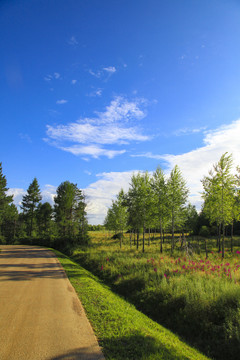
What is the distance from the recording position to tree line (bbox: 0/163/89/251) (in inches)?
1416

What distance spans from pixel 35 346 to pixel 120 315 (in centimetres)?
299

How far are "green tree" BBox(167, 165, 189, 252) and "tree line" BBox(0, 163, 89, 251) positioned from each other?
1668 cm

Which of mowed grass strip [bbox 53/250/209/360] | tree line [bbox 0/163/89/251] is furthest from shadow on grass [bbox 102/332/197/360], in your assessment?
tree line [bbox 0/163/89/251]

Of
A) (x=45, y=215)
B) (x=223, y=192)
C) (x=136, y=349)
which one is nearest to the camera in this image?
(x=136, y=349)

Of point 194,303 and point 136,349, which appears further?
point 194,303

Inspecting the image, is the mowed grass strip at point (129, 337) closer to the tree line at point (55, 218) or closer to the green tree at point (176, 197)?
the green tree at point (176, 197)

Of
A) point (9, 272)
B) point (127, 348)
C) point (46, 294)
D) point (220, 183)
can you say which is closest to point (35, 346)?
point (127, 348)

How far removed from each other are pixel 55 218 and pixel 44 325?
41.4m

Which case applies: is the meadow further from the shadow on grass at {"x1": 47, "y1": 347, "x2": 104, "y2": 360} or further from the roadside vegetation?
the shadow on grass at {"x1": 47, "y1": 347, "x2": 104, "y2": 360}

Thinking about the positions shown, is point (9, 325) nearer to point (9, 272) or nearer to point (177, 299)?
point (177, 299)

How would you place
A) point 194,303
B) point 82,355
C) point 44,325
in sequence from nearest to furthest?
point 82,355 → point 44,325 → point 194,303

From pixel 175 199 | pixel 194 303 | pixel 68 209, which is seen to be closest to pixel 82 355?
pixel 194 303

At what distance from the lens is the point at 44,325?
18.7ft

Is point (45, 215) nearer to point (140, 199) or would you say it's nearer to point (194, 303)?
point (140, 199)
